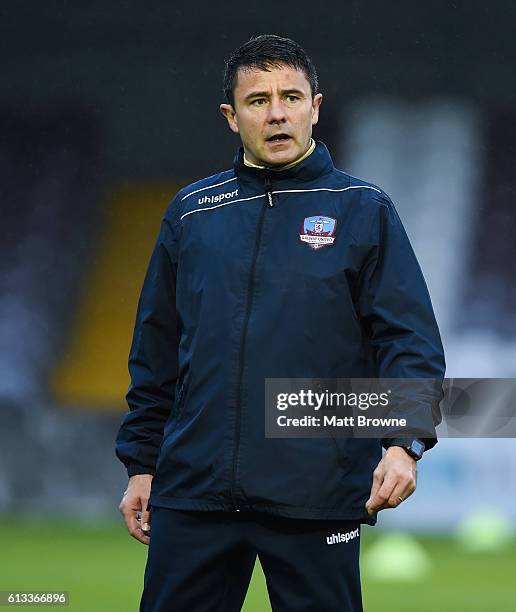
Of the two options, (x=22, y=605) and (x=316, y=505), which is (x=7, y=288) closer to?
(x=22, y=605)

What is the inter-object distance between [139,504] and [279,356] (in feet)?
1.59

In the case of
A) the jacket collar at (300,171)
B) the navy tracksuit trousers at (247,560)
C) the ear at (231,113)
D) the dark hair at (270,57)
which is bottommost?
the navy tracksuit trousers at (247,560)

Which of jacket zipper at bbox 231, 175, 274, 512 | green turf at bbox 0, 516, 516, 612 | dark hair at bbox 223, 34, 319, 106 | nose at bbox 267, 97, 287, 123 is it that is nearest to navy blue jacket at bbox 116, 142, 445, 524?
jacket zipper at bbox 231, 175, 274, 512

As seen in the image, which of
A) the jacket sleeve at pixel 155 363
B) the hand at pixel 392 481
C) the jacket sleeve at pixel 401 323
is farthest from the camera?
the jacket sleeve at pixel 155 363

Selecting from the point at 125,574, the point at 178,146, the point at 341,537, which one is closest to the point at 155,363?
the point at 341,537

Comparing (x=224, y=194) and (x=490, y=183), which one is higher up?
(x=490, y=183)

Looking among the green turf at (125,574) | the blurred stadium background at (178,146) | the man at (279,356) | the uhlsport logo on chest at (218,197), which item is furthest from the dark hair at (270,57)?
the blurred stadium background at (178,146)

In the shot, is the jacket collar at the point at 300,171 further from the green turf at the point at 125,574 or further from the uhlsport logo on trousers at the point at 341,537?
the green turf at the point at 125,574

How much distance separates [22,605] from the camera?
5383 mm

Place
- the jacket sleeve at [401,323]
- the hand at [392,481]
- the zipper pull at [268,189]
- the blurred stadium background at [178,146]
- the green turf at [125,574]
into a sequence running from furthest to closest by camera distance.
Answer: the blurred stadium background at [178,146], the green turf at [125,574], the zipper pull at [268,189], the jacket sleeve at [401,323], the hand at [392,481]

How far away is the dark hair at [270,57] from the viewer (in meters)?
2.68

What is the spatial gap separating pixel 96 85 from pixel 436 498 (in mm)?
4746

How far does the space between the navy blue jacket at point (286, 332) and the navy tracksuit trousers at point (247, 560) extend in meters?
0.05

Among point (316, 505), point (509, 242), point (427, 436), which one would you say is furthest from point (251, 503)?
point (509, 242)
